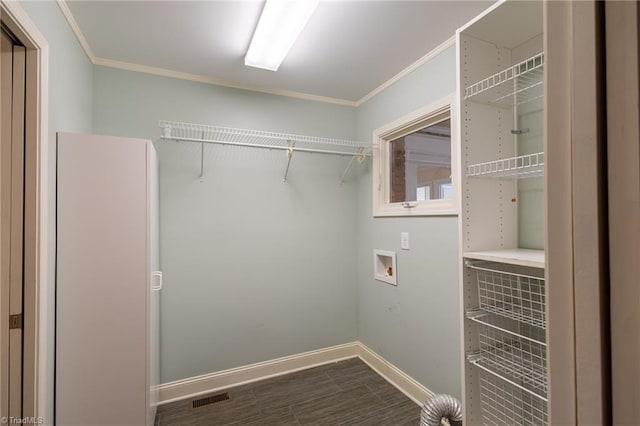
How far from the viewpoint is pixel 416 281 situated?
88.3 inches

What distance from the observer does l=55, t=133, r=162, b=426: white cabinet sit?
4.98 feet

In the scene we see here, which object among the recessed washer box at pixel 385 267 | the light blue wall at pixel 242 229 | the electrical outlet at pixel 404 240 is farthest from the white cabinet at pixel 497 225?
the light blue wall at pixel 242 229

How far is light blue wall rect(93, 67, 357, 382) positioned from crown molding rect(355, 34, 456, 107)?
0.26 metres

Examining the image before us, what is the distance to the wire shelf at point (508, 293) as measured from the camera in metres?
1.28

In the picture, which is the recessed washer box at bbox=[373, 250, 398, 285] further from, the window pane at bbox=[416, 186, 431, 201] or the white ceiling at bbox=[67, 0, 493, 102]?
the white ceiling at bbox=[67, 0, 493, 102]

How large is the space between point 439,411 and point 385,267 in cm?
123

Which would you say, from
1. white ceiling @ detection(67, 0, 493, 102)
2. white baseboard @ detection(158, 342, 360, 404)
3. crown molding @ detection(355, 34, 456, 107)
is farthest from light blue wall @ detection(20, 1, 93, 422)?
crown molding @ detection(355, 34, 456, 107)

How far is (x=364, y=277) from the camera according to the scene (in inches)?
114

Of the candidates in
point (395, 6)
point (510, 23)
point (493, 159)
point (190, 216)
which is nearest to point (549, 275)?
point (493, 159)

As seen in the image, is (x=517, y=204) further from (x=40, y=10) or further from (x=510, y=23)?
(x=40, y=10)

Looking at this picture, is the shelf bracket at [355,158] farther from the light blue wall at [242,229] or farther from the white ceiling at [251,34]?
the white ceiling at [251,34]

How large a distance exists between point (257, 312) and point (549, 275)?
97.0 inches

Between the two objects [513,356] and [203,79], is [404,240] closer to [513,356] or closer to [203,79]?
[513,356]

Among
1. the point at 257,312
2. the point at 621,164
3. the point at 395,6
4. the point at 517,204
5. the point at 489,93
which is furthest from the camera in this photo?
the point at 257,312
